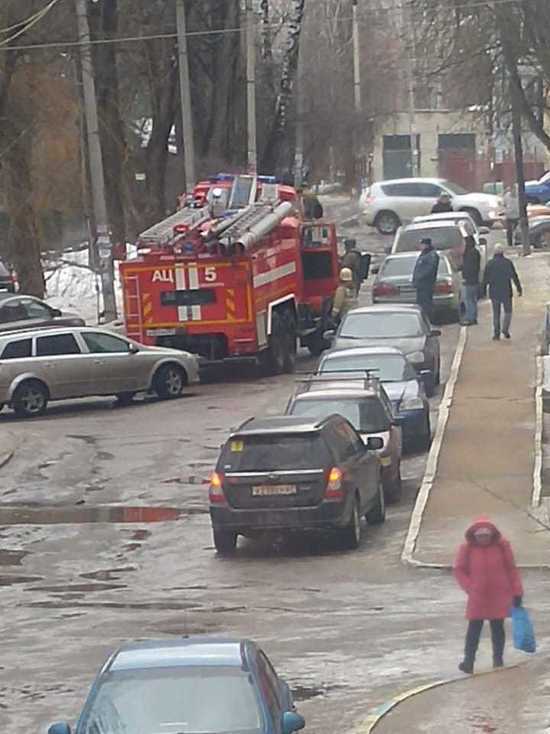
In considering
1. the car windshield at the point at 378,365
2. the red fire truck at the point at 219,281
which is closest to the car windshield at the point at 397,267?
the red fire truck at the point at 219,281

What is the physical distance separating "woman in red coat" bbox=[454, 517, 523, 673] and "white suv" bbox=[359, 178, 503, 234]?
46863 millimetres

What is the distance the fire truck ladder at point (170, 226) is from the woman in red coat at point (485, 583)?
21.0m

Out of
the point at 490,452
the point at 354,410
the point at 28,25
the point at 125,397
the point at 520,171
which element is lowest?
the point at 125,397

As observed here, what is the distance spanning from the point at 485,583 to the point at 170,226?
21.5 m

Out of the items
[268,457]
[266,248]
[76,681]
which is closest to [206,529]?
[268,457]

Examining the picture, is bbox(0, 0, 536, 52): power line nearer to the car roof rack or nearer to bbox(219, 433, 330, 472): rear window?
the car roof rack

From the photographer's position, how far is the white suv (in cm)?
6066

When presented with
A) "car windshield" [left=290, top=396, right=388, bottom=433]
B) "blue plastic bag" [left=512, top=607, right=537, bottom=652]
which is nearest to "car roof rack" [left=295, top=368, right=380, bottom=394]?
"car windshield" [left=290, top=396, right=388, bottom=433]

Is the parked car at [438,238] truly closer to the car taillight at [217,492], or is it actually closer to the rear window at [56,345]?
the rear window at [56,345]

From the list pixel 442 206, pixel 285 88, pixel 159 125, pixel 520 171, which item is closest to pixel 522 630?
pixel 520 171

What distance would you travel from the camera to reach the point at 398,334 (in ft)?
104

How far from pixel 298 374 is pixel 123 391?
4.08 meters

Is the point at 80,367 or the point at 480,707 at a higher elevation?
the point at 480,707

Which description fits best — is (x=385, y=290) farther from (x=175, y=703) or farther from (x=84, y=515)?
(x=175, y=703)
